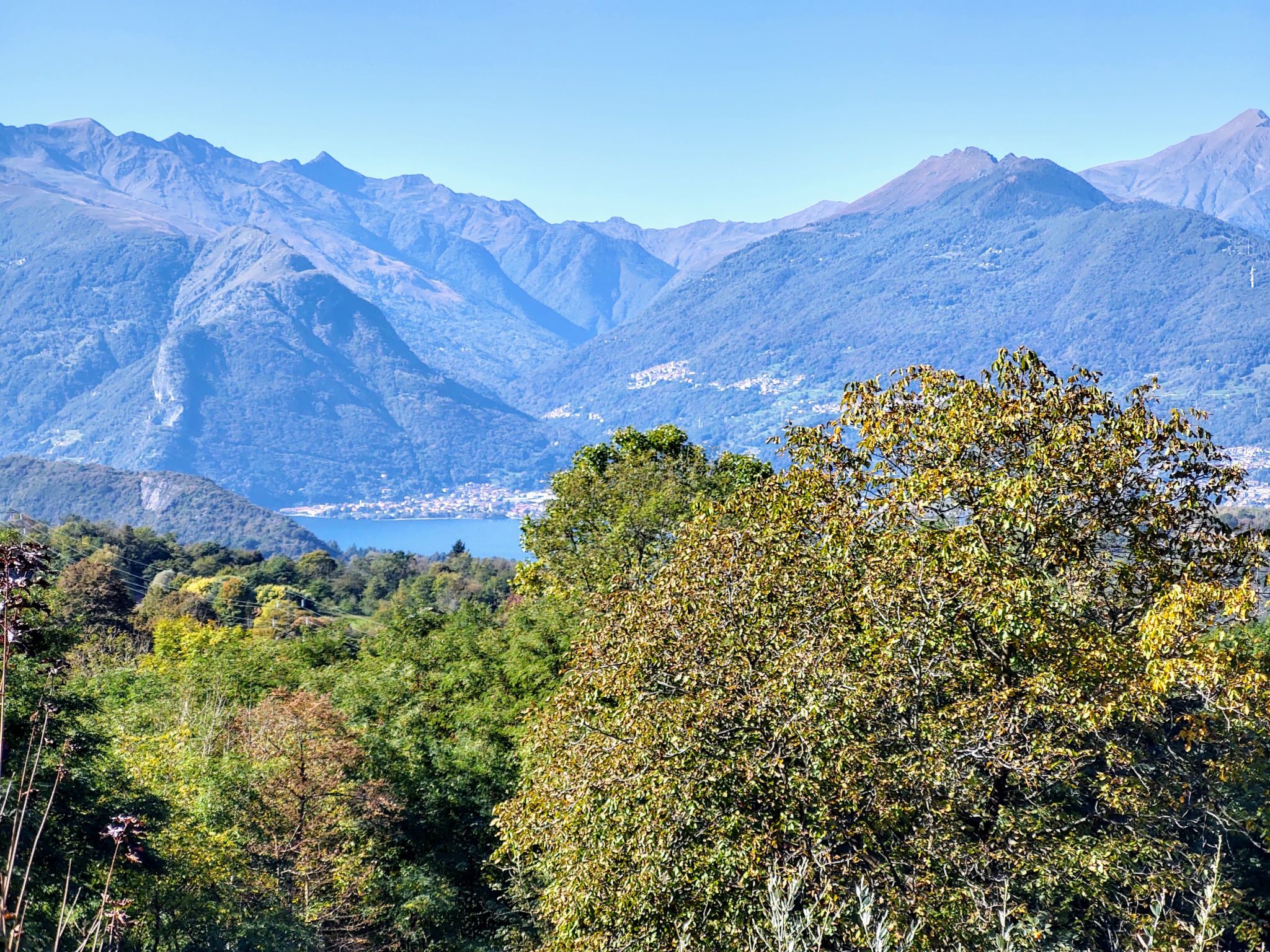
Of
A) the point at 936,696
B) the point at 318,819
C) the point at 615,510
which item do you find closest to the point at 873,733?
the point at 936,696

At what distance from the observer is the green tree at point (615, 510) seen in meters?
25.5

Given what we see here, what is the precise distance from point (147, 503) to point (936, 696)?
646 ft

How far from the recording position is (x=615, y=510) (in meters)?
27.8

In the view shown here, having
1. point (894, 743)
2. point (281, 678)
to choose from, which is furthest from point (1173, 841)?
point (281, 678)

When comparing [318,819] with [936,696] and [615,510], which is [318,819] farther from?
[615,510]

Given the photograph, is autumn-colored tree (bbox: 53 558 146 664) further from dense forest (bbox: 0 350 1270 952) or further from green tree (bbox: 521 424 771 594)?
dense forest (bbox: 0 350 1270 952)

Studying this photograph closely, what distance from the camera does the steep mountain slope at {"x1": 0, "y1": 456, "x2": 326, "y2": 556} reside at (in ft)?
557

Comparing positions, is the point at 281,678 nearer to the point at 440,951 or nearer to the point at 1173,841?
the point at 440,951

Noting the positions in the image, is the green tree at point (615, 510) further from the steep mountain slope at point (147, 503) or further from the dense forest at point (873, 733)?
the steep mountain slope at point (147, 503)

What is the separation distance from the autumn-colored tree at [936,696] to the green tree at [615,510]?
11327 millimetres

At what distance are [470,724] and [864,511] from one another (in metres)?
12.6

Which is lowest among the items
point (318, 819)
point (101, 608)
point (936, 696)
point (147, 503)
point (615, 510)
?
point (318, 819)

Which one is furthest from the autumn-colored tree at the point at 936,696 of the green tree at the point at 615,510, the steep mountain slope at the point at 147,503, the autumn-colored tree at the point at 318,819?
the steep mountain slope at the point at 147,503

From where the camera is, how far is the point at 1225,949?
55.6 ft
